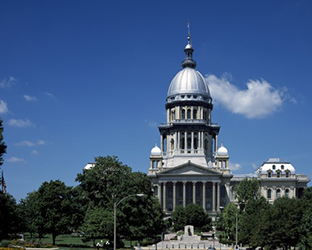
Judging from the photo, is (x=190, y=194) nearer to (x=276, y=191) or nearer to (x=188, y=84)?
(x=276, y=191)

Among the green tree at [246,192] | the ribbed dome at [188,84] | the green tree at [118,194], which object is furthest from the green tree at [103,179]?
the ribbed dome at [188,84]

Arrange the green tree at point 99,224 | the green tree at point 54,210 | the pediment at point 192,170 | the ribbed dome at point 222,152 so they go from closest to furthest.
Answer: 1. the green tree at point 99,224
2. the green tree at point 54,210
3. the pediment at point 192,170
4. the ribbed dome at point 222,152

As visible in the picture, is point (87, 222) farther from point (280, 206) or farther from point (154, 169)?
point (154, 169)

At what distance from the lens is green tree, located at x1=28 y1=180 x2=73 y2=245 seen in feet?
263

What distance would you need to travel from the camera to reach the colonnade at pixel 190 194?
142 metres

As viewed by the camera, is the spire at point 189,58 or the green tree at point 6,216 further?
the spire at point 189,58

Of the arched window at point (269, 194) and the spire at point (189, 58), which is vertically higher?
the spire at point (189, 58)

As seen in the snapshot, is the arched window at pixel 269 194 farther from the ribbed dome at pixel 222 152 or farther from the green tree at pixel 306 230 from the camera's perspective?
the green tree at pixel 306 230

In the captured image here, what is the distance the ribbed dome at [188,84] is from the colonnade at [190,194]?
3064cm

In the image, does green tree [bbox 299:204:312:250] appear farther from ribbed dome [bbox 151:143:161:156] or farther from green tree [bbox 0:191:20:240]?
ribbed dome [bbox 151:143:161:156]

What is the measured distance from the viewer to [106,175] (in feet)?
259

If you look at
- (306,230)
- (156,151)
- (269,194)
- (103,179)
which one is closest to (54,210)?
(103,179)

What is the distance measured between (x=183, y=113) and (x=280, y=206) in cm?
9186

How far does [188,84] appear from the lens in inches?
6319
